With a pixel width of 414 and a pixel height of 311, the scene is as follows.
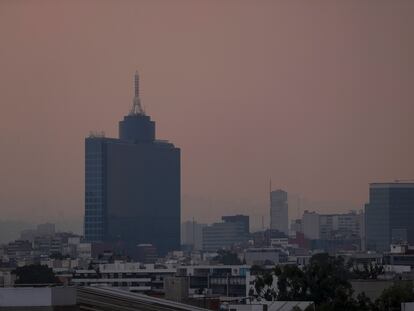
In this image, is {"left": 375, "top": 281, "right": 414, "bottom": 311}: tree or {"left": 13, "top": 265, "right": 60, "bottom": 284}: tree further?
{"left": 13, "top": 265, "right": 60, "bottom": 284}: tree

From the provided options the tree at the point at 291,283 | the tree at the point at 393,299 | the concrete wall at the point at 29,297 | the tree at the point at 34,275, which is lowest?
the concrete wall at the point at 29,297

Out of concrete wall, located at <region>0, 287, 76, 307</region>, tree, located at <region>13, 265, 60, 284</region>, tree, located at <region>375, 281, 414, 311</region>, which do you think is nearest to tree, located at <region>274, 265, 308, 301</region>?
tree, located at <region>375, 281, 414, 311</region>

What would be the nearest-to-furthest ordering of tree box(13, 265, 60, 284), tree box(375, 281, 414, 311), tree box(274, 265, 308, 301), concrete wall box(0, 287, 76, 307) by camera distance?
concrete wall box(0, 287, 76, 307)
tree box(375, 281, 414, 311)
tree box(274, 265, 308, 301)
tree box(13, 265, 60, 284)

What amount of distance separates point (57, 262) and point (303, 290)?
7781cm

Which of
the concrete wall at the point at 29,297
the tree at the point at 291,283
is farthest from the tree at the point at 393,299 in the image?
the concrete wall at the point at 29,297

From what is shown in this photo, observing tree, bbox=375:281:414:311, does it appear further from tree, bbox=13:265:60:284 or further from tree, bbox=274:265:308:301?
tree, bbox=13:265:60:284

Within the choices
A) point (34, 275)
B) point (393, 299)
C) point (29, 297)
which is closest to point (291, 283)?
point (393, 299)

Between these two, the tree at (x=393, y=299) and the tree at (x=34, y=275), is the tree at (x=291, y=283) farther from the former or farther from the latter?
the tree at (x=34, y=275)

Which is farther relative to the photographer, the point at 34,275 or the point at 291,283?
the point at 34,275

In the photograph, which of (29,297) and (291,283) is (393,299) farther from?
(29,297)

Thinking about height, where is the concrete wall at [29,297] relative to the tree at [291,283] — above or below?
below

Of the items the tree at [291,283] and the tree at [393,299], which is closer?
the tree at [393,299]

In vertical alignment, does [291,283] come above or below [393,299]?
above

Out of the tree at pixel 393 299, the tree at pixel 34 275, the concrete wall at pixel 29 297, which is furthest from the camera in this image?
the tree at pixel 34 275
